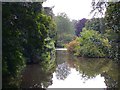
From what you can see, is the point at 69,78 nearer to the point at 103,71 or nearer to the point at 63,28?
the point at 103,71

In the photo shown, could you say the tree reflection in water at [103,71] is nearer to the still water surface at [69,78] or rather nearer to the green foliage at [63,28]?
the still water surface at [69,78]

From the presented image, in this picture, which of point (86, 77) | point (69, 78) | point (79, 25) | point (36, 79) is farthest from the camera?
point (79, 25)

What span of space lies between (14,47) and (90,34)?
1666cm

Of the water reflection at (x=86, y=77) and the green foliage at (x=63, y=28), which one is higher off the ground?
the green foliage at (x=63, y=28)

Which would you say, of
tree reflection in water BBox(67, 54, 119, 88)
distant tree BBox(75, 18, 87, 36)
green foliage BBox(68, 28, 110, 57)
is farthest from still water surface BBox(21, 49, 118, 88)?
distant tree BBox(75, 18, 87, 36)

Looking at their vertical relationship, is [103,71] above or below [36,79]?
below

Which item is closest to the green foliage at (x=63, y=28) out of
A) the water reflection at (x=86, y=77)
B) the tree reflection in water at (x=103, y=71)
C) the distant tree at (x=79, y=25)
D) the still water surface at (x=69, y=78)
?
the distant tree at (x=79, y=25)

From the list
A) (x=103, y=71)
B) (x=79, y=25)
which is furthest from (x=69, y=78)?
(x=79, y=25)

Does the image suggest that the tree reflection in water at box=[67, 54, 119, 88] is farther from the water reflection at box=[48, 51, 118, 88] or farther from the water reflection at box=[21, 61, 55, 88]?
the water reflection at box=[21, 61, 55, 88]

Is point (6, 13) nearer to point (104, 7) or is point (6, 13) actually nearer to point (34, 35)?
point (104, 7)

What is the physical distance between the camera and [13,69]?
9.46 meters

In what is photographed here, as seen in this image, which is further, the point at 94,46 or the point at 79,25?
the point at 79,25

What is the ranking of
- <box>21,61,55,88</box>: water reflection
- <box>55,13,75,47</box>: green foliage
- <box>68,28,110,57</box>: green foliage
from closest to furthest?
<box>21,61,55,88</box>: water reflection, <box>68,28,110,57</box>: green foliage, <box>55,13,75,47</box>: green foliage

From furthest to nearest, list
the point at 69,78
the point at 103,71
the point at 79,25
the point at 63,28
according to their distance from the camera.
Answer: the point at 79,25 → the point at 63,28 → the point at 103,71 → the point at 69,78
